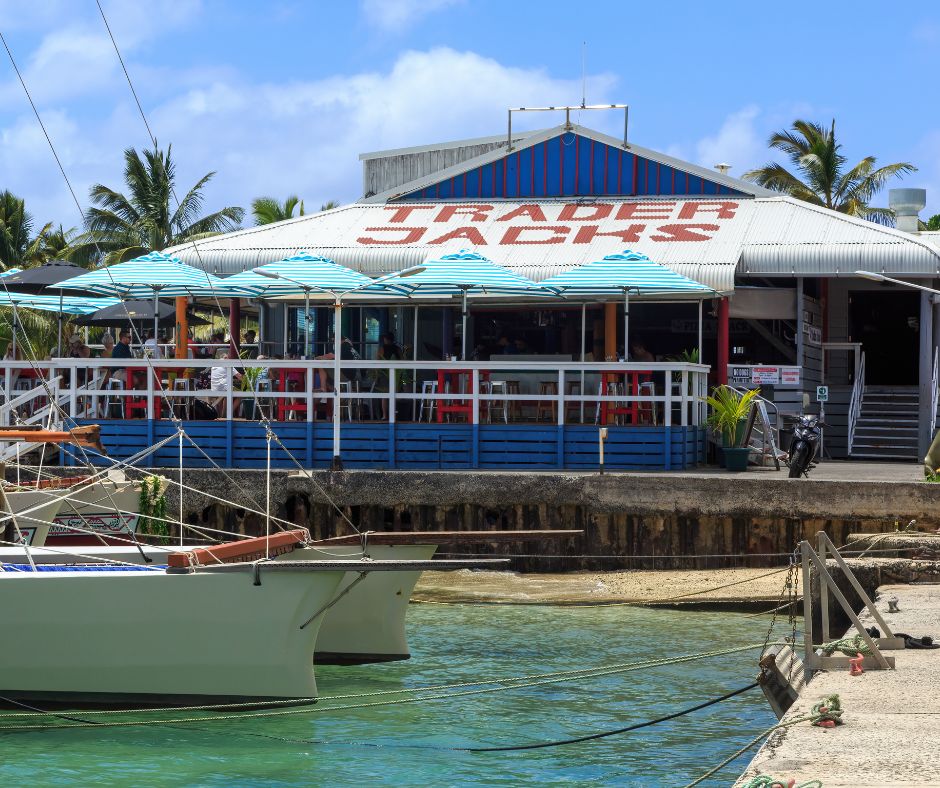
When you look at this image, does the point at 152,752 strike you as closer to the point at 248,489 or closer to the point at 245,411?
the point at 248,489

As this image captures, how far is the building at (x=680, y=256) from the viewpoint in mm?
24281

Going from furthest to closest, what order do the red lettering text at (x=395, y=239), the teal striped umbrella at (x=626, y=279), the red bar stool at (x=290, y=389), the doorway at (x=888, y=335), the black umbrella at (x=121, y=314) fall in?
the doorway at (x=888, y=335) → the black umbrella at (x=121, y=314) → the red lettering text at (x=395, y=239) → the teal striped umbrella at (x=626, y=279) → the red bar stool at (x=290, y=389)

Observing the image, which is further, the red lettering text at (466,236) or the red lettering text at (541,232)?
the red lettering text at (466,236)

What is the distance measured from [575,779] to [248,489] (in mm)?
9660

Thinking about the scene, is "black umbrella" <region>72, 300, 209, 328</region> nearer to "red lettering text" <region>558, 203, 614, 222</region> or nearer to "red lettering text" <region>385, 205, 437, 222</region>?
"red lettering text" <region>385, 205, 437, 222</region>

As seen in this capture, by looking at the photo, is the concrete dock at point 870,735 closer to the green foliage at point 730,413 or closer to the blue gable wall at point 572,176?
the green foliage at point 730,413

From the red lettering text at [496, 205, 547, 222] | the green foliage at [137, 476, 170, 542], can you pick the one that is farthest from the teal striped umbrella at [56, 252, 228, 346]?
the red lettering text at [496, 205, 547, 222]

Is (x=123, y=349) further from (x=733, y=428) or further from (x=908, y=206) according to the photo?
(x=908, y=206)

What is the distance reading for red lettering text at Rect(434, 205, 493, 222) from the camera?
27800 millimetres

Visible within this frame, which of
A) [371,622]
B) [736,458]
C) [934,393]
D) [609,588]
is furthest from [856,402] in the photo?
[371,622]

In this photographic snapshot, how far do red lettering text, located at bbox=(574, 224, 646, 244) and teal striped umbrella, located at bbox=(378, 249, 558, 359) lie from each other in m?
3.63

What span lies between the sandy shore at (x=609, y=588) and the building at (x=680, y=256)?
6.58 metres

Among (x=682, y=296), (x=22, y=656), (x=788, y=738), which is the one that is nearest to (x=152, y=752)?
(x=22, y=656)

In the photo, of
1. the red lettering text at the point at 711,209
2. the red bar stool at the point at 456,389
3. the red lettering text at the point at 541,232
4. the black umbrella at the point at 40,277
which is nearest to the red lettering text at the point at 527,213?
the red lettering text at the point at 541,232
